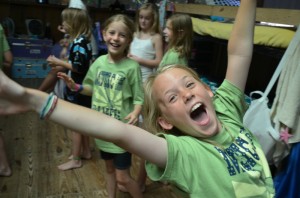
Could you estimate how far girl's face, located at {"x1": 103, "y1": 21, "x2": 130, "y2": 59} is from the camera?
1.62 meters

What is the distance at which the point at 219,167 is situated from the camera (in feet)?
2.51

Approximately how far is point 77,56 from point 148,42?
2.16 ft

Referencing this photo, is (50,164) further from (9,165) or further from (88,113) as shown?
(88,113)

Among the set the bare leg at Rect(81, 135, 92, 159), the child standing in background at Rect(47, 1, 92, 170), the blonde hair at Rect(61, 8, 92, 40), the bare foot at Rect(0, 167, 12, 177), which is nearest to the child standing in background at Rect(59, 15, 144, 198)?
the child standing in background at Rect(47, 1, 92, 170)

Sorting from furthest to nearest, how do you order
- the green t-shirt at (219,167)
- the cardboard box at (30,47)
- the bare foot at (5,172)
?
the cardboard box at (30,47) < the bare foot at (5,172) < the green t-shirt at (219,167)

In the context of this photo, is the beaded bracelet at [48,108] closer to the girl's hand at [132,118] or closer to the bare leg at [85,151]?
the girl's hand at [132,118]

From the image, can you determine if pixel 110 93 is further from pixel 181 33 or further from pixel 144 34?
pixel 144 34

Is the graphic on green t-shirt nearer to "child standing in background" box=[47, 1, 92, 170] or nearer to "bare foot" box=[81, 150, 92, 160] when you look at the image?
"child standing in background" box=[47, 1, 92, 170]

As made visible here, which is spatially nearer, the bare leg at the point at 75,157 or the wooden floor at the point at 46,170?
the wooden floor at the point at 46,170

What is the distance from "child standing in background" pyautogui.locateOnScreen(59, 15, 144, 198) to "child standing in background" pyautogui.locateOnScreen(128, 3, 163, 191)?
692 mm

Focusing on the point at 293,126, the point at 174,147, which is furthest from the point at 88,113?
the point at 293,126

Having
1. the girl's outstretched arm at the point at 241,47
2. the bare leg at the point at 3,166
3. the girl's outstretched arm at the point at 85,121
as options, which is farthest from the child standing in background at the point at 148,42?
the girl's outstretched arm at the point at 85,121

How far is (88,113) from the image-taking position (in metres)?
0.65

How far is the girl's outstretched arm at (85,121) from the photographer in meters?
0.59
